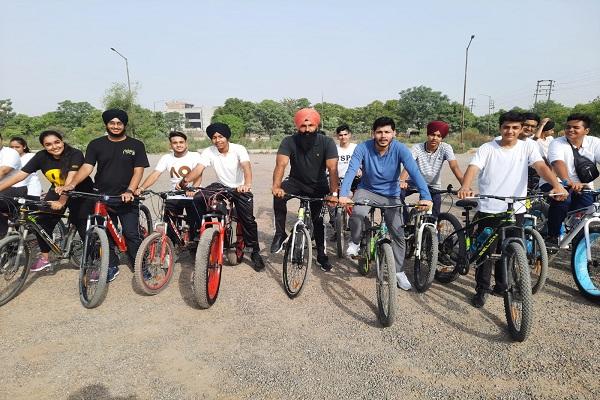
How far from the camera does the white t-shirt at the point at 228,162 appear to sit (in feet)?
15.6

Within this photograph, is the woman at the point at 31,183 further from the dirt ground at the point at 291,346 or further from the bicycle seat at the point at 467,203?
the bicycle seat at the point at 467,203

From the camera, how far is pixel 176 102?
119625 mm

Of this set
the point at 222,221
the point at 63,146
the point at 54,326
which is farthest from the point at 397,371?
the point at 63,146

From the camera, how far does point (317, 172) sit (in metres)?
4.41

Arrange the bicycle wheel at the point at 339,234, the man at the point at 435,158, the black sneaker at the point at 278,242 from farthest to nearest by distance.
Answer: the bicycle wheel at the point at 339,234, the man at the point at 435,158, the black sneaker at the point at 278,242

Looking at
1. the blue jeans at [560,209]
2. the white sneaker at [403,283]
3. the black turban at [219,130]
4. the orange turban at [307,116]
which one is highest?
the orange turban at [307,116]

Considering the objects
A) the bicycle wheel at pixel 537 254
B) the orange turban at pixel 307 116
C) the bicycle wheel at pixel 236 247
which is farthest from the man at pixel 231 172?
the bicycle wheel at pixel 537 254

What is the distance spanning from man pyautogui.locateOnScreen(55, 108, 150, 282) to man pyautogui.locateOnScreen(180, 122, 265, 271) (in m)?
0.62

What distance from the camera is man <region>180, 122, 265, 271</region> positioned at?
180 inches

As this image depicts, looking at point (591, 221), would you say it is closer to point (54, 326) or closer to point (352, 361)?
point (352, 361)

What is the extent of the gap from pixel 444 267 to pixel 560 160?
1.89m

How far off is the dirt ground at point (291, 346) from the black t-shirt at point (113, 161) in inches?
49.8

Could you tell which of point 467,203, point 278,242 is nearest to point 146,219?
point 278,242

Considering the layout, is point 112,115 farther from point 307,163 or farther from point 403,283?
point 403,283
